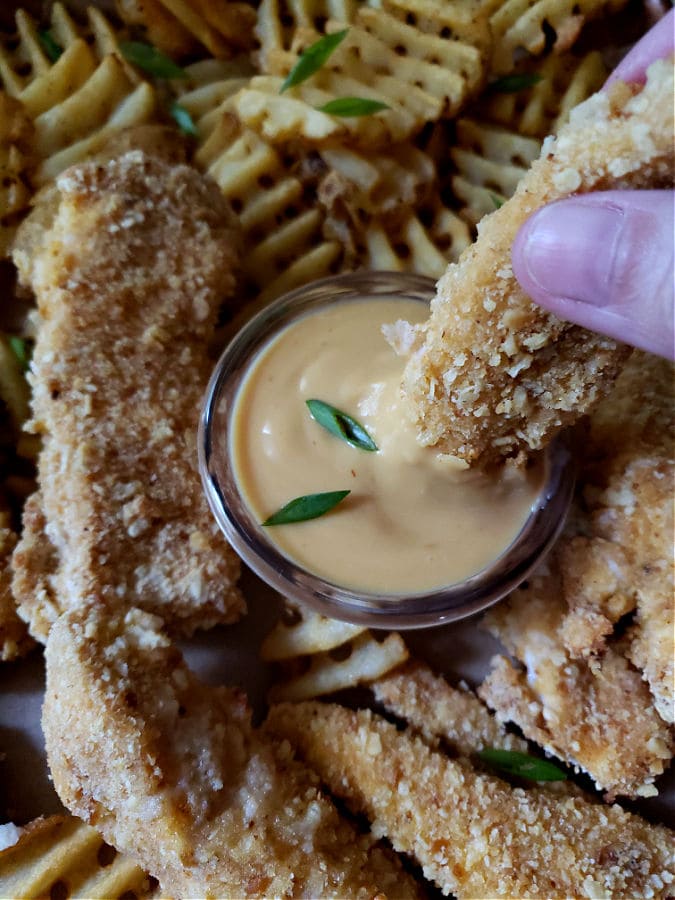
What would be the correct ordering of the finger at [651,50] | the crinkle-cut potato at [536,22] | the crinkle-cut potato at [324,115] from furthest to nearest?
the crinkle-cut potato at [536,22] < the crinkle-cut potato at [324,115] < the finger at [651,50]

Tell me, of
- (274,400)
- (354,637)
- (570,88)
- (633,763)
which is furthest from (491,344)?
(570,88)

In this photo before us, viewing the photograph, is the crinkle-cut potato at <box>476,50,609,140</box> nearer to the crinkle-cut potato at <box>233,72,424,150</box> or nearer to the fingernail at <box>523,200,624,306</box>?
the crinkle-cut potato at <box>233,72,424,150</box>

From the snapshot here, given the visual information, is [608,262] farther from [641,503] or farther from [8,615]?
[8,615]

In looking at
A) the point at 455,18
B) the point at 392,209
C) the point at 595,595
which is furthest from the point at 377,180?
the point at 595,595

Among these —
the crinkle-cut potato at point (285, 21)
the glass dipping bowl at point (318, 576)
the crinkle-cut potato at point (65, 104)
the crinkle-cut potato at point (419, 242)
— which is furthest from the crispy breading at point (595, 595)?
the crinkle-cut potato at point (65, 104)

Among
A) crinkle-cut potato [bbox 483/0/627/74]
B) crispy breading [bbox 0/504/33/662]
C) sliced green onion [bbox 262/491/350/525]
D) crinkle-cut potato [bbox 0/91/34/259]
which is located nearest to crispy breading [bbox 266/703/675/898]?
sliced green onion [bbox 262/491/350/525]

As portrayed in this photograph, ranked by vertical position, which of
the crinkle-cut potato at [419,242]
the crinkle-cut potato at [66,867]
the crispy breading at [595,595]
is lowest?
the crinkle-cut potato at [66,867]

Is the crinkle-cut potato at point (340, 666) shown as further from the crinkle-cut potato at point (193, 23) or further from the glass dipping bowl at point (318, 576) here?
the crinkle-cut potato at point (193, 23)

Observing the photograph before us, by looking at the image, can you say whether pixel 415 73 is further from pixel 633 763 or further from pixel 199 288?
pixel 633 763
